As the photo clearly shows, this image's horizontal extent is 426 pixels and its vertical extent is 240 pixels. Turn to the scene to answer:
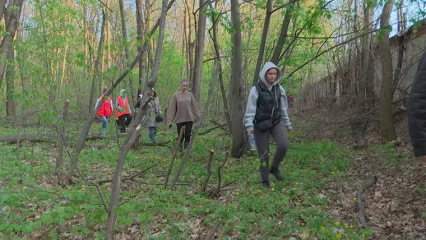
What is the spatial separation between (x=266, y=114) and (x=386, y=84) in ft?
16.5

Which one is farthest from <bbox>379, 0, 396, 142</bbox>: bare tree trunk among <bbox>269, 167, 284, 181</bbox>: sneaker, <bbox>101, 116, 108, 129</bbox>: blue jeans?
<bbox>101, 116, 108, 129</bbox>: blue jeans

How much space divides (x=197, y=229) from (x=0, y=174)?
3585 mm

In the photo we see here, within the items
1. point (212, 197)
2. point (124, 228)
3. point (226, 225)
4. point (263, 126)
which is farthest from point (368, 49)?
point (124, 228)

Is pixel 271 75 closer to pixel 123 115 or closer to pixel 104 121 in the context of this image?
pixel 123 115

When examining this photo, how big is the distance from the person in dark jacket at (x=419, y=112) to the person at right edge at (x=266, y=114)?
278 centimetres

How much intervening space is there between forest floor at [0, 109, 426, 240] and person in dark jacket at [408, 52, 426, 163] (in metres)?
1.68

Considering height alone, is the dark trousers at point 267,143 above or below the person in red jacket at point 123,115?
below

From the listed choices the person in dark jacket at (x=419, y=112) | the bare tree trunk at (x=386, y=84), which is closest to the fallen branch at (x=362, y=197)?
the person in dark jacket at (x=419, y=112)

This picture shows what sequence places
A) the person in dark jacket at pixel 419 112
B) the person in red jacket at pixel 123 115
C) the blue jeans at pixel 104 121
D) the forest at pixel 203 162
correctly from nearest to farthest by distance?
the person in dark jacket at pixel 419 112 → the forest at pixel 203 162 → the person in red jacket at pixel 123 115 → the blue jeans at pixel 104 121

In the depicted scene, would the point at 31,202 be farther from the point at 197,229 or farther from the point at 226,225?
the point at 226,225

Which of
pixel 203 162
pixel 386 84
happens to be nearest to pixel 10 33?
pixel 203 162

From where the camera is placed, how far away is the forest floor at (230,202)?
3.54 m

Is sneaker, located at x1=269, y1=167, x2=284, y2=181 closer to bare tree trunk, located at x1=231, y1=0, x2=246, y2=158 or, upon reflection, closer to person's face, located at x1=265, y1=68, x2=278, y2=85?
person's face, located at x1=265, y1=68, x2=278, y2=85

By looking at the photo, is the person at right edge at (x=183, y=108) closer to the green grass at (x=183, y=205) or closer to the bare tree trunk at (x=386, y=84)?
the green grass at (x=183, y=205)
